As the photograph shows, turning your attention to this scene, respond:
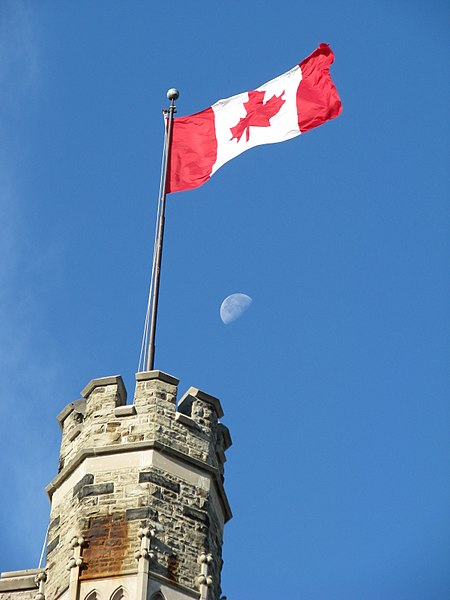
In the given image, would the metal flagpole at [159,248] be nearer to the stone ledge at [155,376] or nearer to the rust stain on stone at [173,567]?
the stone ledge at [155,376]

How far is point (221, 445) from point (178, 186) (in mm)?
5713

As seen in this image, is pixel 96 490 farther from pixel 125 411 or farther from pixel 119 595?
pixel 119 595

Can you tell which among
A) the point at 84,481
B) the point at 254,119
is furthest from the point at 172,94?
the point at 84,481

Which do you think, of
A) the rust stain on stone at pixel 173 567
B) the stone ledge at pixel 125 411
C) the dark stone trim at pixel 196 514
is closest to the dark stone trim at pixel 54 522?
the stone ledge at pixel 125 411

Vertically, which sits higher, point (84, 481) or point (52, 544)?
point (84, 481)

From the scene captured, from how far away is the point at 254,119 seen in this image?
31.5m

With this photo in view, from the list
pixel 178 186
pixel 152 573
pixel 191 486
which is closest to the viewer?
pixel 152 573

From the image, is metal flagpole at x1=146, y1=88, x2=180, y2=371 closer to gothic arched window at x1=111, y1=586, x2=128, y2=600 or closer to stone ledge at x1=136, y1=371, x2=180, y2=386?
stone ledge at x1=136, y1=371, x2=180, y2=386

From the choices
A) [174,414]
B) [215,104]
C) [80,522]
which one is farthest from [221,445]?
[215,104]

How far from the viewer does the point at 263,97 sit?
31922mm

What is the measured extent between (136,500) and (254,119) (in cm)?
928

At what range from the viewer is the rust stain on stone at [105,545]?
24.0 metres

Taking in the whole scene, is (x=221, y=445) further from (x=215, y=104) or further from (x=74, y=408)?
(x=215, y=104)

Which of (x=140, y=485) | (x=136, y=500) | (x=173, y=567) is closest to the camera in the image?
(x=173, y=567)
